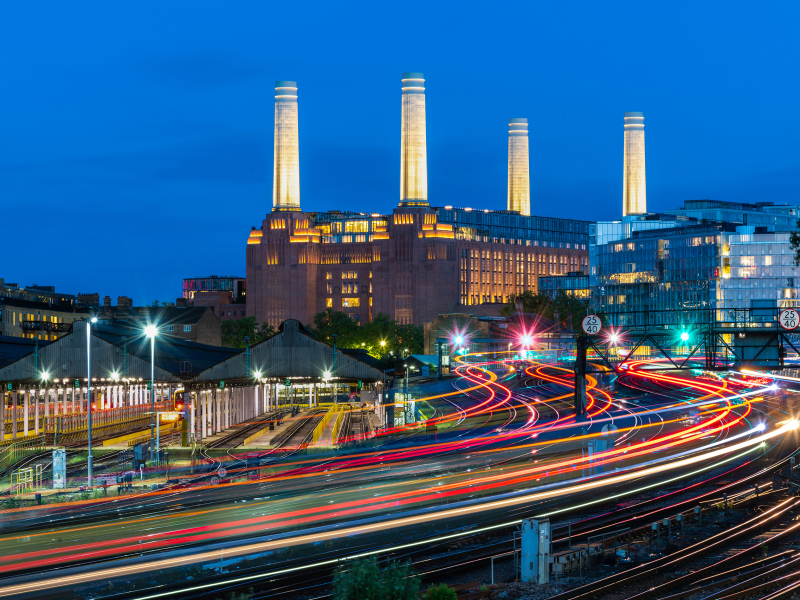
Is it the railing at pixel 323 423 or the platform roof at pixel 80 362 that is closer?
the railing at pixel 323 423

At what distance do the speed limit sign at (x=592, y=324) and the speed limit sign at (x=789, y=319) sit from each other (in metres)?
8.52

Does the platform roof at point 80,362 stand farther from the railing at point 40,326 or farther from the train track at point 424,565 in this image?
the railing at point 40,326

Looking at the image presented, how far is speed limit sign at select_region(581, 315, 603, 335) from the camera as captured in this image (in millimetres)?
49375

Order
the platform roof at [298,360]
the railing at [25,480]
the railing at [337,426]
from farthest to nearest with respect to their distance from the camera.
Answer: the platform roof at [298,360]
the railing at [337,426]
the railing at [25,480]

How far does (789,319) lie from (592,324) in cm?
920

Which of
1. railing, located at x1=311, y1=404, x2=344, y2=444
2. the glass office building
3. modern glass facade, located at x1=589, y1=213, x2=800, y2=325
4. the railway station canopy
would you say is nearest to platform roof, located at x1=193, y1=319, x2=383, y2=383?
the railway station canopy

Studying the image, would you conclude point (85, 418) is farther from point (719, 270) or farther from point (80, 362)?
point (719, 270)

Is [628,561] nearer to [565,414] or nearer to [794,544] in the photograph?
[794,544]

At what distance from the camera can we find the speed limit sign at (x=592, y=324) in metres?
49.4

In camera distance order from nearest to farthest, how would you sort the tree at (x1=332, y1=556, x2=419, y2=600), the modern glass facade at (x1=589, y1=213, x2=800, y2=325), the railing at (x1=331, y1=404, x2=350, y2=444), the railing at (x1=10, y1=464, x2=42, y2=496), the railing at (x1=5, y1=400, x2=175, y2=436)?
the tree at (x1=332, y1=556, x2=419, y2=600) → the railing at (x1=10, y1=464, x2=42, y2=496) → the railing at (x1=331, y1=404, x2=350, y2=444) → the railing at (x1=5, y1=400, x2=175, y2=436) → the modern glass facade at (x1=589, y1=213, x2=800, y2=325)

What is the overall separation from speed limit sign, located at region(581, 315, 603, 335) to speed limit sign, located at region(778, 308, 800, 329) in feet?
28.0

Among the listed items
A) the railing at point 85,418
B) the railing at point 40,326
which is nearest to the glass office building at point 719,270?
the railing at point 40,326

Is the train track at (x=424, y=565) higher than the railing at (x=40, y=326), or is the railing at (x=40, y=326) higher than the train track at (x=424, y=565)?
the railing at (x=40, y=326)

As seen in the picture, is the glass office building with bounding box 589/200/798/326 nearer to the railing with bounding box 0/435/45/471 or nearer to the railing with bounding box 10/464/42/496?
the railing with bounding box 0/435/45/471
